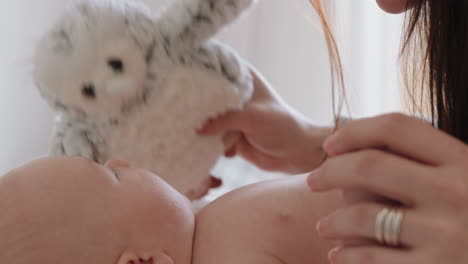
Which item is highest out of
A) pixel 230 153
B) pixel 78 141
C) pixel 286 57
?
pixel 78 141

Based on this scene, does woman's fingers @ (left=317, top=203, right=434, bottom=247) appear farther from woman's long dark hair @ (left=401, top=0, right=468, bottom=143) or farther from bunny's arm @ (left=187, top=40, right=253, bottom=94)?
bunny's arm @ (left=187, top=40, right=253, bottom=94)

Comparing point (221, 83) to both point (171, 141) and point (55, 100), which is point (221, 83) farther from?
point (55, 100)

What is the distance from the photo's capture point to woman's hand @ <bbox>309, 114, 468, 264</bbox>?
0.43 metres

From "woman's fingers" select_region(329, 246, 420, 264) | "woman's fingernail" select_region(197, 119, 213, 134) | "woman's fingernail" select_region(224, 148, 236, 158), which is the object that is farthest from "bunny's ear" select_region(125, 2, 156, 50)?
"woman's fingers" select_region(329, 246, 420, 264)

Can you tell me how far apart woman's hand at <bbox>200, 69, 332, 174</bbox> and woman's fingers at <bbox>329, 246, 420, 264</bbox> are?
0.40 metres

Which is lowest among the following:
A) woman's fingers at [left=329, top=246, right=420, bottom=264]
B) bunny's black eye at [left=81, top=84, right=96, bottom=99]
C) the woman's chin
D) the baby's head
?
the baby's head

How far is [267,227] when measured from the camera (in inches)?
→ 28.1

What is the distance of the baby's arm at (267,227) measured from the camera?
2.26 feet

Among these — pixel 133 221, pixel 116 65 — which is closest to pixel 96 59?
pixel 116 65

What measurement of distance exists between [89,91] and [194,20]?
7.3 inches

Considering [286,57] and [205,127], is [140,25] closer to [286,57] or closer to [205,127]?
[205,127]

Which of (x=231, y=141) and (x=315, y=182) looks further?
(x=231, y=141)

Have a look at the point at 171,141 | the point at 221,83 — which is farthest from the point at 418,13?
the point at 171,141

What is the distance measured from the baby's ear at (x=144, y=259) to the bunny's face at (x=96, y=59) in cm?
22
